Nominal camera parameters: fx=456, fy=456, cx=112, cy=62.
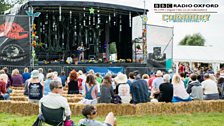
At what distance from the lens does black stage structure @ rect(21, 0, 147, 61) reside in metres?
23.6

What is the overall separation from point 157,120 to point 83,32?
646 inches

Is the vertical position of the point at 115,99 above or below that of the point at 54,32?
below

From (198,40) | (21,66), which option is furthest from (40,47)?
(198,40)

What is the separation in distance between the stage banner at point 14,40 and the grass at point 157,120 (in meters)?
A: 8.56

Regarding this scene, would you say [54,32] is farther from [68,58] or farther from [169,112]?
[169,112]

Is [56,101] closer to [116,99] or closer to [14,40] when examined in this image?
[116,99]

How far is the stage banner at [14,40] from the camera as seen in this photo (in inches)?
733

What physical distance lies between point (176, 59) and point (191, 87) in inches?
785

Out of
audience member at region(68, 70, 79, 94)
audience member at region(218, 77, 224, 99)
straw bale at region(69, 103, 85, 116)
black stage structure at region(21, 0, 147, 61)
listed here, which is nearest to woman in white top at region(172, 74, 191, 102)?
audience member at region(218, 77, 224, 99)

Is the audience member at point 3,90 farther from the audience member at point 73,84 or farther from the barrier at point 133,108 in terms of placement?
the audience member at point 73,84

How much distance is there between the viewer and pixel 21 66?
61.6 feet

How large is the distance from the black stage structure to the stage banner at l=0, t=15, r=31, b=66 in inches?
149

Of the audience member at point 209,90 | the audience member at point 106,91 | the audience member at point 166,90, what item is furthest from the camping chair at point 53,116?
the audience member at point 209,90

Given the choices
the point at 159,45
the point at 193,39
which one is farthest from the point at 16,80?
the point at 193,39
